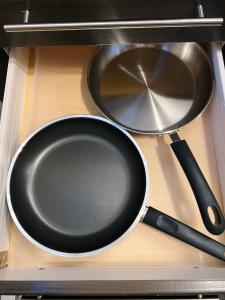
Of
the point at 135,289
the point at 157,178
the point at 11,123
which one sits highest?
the point at 11,123

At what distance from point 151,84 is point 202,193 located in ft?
0.97

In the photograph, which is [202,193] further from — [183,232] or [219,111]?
[219,111]

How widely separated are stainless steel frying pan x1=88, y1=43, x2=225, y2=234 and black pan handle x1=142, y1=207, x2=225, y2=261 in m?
0.18

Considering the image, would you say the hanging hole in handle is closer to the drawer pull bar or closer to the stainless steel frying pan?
the stainless steel frying pan

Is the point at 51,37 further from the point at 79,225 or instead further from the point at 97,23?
the point at 79,225

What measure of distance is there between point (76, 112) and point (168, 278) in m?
0.41

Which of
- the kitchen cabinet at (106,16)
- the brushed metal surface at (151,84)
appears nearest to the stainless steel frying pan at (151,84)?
the brushed metal surface at (151,84)

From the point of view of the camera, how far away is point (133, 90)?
2.26 ft

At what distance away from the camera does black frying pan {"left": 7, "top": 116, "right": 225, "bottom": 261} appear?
1.85ft

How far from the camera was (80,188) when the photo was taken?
2.01ft

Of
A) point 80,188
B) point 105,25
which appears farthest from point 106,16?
point 80,188

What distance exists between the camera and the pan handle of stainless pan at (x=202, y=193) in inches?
20.0

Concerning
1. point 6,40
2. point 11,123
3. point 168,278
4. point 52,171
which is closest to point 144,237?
point 168,278

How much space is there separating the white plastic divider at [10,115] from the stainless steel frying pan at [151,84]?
16 centimetres
